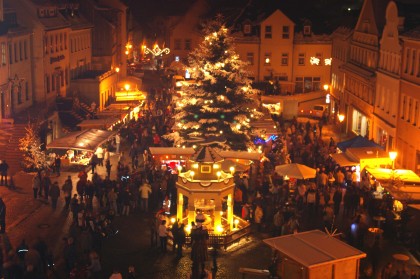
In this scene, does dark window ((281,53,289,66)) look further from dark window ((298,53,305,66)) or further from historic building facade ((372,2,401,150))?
historic building facade ((372,2,401,150))

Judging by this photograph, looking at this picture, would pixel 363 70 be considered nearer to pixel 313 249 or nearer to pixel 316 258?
pixel 313 249

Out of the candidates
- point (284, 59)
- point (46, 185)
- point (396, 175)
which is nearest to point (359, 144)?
point (396, 175)

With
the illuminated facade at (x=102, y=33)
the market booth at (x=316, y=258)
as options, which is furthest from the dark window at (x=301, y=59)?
the market booth at (x=316, y=258)

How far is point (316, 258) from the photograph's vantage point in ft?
53.3

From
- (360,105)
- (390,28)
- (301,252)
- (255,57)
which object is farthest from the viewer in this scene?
(255,57)

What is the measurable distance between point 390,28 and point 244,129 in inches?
431

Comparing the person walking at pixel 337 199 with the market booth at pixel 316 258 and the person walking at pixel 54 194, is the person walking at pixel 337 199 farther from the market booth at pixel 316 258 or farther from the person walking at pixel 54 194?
the person walking at pixel 54 194

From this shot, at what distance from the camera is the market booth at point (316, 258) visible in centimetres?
1605

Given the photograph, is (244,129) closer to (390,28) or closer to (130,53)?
(390,28)

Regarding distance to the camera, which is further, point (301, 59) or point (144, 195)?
point (301, 59)

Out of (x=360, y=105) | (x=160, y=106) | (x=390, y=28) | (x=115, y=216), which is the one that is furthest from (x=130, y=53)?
(x=115, y=216)

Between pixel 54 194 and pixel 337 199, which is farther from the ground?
pixel 337 199

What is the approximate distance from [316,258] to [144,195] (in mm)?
13334

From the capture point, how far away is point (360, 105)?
46969 mm
